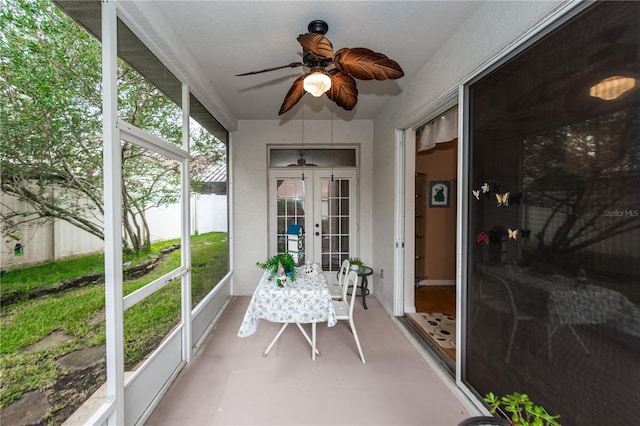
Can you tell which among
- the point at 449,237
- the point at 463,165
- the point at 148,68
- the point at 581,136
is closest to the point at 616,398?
the point at 581,136

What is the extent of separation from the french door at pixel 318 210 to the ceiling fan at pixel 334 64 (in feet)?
7.23

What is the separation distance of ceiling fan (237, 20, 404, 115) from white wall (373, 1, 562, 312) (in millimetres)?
596

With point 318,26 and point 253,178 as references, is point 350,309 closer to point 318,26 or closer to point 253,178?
point 318,26

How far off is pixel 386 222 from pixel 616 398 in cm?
255

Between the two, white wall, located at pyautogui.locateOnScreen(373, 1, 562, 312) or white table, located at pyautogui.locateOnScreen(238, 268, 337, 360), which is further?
white table, located at pyautogui.locateOnScreen(238, 268, 337, 360)

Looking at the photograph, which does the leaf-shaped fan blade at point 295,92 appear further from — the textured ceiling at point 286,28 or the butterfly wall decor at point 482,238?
the butterfly wall decor at point 482,238

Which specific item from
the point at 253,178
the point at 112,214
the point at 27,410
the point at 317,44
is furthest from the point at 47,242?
the point at 253,178

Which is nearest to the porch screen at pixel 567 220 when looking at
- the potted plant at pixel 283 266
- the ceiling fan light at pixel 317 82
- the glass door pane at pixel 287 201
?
the ceiling fan light at pixel 317 82

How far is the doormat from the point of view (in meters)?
2.57

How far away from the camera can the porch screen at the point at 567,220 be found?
0.99 meters

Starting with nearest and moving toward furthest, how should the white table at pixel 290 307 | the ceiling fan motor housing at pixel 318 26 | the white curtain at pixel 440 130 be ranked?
the ceiling fan motor housing at pixel 318 26 < the white table at pixel 290 307 < the white curtain at pixel 440 130

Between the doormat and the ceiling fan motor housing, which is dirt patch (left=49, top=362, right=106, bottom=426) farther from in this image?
the doormat

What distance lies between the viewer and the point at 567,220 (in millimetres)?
1178

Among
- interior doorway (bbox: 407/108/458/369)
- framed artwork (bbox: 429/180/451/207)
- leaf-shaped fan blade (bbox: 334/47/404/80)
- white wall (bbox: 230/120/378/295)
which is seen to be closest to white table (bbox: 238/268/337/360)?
leaf-shaped fan blade (bbox: 334/47/404/80)
